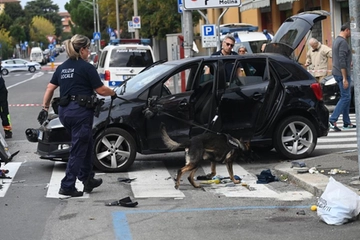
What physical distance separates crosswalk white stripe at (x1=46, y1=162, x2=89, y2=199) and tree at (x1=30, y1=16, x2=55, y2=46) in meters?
137

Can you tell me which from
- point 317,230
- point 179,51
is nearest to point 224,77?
point 317,230

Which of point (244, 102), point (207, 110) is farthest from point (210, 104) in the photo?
point (244, 102)

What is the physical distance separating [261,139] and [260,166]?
0.40 metres

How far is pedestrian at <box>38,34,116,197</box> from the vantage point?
8.76m

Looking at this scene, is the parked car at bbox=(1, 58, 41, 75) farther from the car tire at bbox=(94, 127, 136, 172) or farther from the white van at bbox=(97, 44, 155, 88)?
the car tire at bbox=(94, 127, 136, 172)

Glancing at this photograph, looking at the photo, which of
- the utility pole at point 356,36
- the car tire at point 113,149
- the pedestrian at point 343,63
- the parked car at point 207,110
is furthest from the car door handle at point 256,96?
the pedestrian at point 343,63

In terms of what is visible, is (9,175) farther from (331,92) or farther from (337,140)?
(331,92)

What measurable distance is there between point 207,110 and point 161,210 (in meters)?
Result: 2.93

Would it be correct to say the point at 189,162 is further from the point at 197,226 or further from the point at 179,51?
the point at 179,51

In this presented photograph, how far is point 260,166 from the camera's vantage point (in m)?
11.2

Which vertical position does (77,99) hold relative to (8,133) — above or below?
above

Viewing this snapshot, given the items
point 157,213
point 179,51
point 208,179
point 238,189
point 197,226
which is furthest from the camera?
point 179,51

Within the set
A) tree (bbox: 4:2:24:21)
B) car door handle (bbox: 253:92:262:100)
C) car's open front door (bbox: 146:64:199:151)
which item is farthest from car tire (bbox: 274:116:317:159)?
tree (bbox: 4:2:24:21)

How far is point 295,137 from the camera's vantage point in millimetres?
11344
